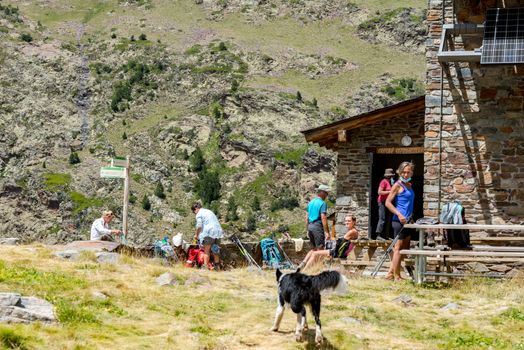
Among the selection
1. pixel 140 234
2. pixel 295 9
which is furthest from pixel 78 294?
pixel 295 9

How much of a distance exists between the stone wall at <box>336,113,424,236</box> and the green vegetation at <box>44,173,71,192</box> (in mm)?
89782

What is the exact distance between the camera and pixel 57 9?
162m

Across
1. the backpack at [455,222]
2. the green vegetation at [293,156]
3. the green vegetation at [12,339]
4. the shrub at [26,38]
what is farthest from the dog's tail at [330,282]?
the shrub at [26,38]

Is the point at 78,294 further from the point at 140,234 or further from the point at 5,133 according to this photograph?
the point at 5,133

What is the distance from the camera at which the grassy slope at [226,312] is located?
8836 millimetres

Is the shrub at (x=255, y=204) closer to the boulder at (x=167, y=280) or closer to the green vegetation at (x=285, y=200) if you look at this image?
the green vegetation at (x=285, y=200)

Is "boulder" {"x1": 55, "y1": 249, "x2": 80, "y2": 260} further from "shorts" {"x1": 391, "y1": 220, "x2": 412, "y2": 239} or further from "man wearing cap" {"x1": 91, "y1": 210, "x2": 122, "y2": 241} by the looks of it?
"shorts" {"x1": 391, "y1": 220, "x2": 412, "y2": 239}

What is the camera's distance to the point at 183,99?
12619cm

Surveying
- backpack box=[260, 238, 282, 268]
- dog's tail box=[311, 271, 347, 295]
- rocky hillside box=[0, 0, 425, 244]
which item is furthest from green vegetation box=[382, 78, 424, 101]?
dog's tail box=[311, 271, 347, 295]

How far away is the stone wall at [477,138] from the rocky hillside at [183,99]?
78.5 m

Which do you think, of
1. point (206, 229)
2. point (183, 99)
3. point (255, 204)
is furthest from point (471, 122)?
point (183, 99)

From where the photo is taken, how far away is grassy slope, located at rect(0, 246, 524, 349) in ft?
29.0

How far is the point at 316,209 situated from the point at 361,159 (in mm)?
5826

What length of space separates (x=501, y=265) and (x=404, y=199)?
8.27 feet
